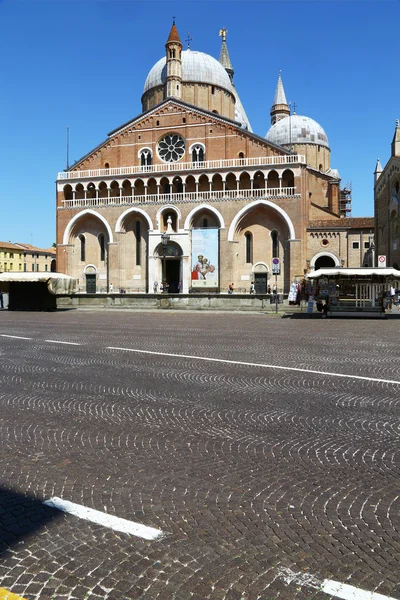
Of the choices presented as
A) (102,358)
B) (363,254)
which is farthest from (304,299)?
(102,358)

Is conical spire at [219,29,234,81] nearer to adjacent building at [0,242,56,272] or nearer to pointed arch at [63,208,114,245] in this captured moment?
pointed arch at [63,208,114,245]

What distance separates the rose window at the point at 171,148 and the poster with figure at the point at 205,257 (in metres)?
7.88

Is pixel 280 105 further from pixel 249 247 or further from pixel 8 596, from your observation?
pixel 8 596

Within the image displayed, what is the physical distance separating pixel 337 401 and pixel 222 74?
2245 inches

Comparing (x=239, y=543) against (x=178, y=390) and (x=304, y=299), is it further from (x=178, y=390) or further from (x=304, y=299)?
(x=304, y=299)

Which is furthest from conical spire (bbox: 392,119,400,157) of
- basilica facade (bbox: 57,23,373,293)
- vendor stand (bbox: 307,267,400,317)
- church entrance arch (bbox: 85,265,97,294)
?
church entrance arch (bbox: 85,265,97,294)

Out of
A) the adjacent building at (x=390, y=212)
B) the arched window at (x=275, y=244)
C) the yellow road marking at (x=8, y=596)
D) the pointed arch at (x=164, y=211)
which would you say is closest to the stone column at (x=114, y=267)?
the pointed arch at (x=164, y=211)

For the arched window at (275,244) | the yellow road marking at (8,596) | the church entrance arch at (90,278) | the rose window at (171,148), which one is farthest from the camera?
the church entrance arch at (90,278)

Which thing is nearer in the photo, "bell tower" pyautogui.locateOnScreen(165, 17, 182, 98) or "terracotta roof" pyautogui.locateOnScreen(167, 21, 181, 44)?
"terracotta roof" pyautogui.locateOnScreen(167, 21, 181, 44)

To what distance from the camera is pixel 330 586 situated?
2.67 m

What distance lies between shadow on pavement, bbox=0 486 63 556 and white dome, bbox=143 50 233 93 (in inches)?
2224

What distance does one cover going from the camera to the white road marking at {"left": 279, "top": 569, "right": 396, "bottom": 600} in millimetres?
2586

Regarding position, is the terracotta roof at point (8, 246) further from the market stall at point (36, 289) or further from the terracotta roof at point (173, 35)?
the market stall at point (36, 289)

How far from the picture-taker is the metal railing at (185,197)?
43656 mm
